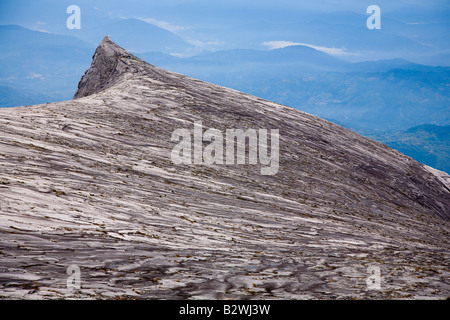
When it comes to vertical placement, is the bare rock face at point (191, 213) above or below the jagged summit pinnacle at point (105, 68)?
below

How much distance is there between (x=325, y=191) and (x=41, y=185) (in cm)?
2479

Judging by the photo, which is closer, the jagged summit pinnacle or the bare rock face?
the bare rock face

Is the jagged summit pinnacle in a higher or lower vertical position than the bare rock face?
higher

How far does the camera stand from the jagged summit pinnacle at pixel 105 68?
5728 centimetres

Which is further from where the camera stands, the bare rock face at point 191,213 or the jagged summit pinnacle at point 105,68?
the jagged summit pinnacle at point 105,68

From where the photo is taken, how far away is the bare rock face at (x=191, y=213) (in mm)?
15625

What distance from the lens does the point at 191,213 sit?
78.8ft

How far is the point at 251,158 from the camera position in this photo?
38188 millimetres

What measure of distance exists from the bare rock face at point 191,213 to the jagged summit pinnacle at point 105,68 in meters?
9.98

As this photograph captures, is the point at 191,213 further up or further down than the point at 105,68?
further down

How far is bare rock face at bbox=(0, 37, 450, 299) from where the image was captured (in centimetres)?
1562

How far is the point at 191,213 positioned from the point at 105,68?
145 ft

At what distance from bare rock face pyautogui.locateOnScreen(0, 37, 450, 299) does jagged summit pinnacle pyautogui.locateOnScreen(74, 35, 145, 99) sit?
32.7 feet

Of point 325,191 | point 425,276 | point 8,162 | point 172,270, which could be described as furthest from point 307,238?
point 8,162
